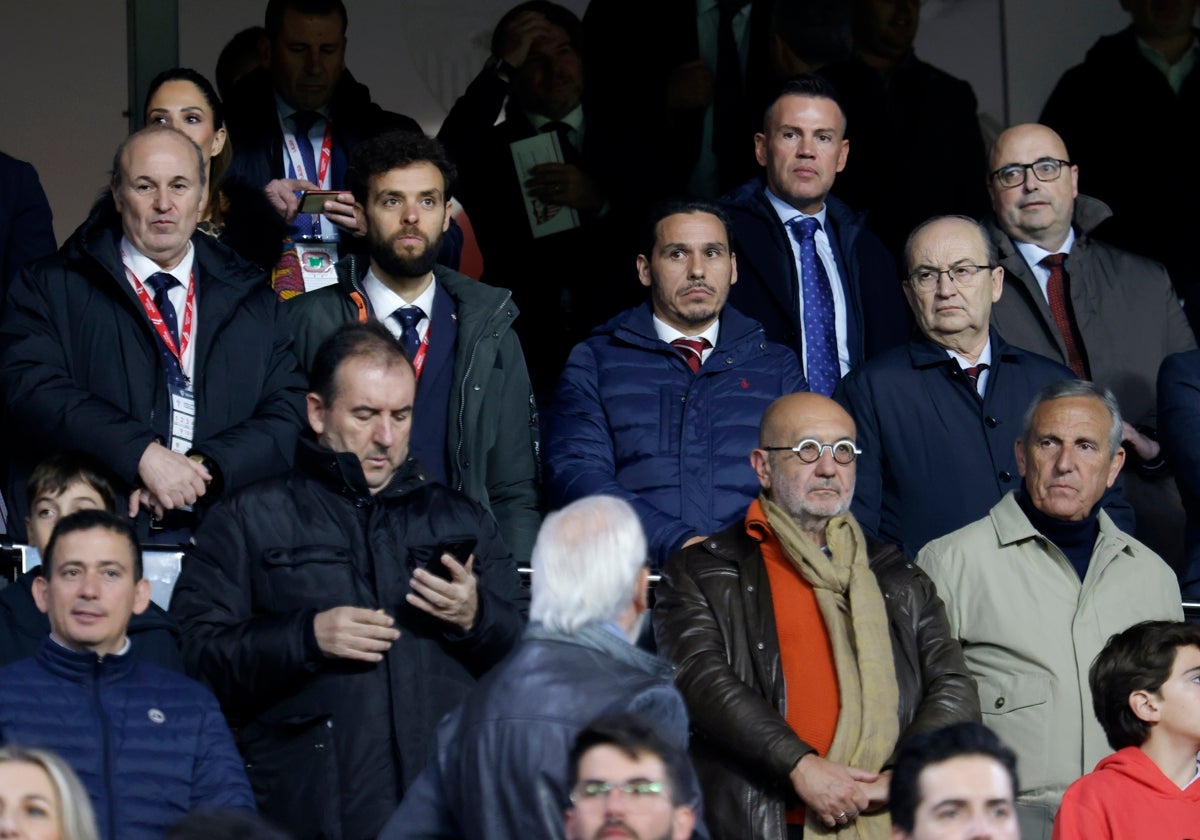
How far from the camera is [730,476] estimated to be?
7.11 metres

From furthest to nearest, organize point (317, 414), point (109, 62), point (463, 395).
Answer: point (109, 62), point (463, 395), point (317, 414)

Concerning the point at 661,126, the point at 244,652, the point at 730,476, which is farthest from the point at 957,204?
the point at 244,652

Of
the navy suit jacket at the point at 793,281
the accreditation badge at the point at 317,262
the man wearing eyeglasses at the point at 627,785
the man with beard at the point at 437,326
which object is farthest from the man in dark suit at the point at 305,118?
the man wearing eyeglasses at the point at 627,785

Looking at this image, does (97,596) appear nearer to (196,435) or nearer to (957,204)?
(196,435)

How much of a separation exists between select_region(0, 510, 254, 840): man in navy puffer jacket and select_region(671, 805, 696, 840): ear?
4.46 ft

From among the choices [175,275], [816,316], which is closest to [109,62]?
[175,275]

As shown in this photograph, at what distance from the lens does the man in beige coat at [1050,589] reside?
631 centimetres

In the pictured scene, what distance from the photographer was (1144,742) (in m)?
5.91

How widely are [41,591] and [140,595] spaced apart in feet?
0.81

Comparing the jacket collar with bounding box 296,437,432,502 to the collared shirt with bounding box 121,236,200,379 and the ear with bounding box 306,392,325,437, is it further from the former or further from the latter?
the collared shirt with bounding box 121,236,200,379

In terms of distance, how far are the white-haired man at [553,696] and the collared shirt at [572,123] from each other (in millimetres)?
4106

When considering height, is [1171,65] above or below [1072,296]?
above

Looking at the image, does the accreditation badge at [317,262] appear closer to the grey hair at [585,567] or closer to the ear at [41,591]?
the ear at [41,591]

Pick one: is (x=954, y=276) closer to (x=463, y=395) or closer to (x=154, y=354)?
(x=463, y=395)
